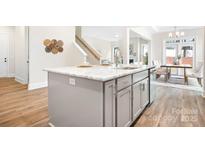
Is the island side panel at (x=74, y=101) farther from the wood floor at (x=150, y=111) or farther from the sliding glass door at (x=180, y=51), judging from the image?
the sliding glass door at (x=180, y=51)

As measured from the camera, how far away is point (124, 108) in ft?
6.87

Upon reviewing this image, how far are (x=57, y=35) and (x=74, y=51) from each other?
846mm

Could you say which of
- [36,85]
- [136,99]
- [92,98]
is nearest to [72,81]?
[92,98]

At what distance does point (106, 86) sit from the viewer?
1.66 m

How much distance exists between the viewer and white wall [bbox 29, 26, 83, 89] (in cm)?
495

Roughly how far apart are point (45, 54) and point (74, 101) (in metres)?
3.81

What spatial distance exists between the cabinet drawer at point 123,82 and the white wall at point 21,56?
180 inches

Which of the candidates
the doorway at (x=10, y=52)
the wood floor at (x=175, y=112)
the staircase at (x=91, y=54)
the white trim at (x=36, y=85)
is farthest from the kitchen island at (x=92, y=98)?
the doorway at (x=10, y=52)

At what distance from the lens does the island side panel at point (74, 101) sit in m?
1.68

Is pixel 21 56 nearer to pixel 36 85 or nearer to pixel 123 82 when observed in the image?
pixel 36 85

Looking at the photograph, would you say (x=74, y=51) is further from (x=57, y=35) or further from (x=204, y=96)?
(x=204, y=96)

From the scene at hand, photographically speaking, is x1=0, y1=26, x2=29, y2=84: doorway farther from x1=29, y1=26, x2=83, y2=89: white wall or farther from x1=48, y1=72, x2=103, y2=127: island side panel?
x1=48, y1=72, x2=103, y2=127: island side panel
